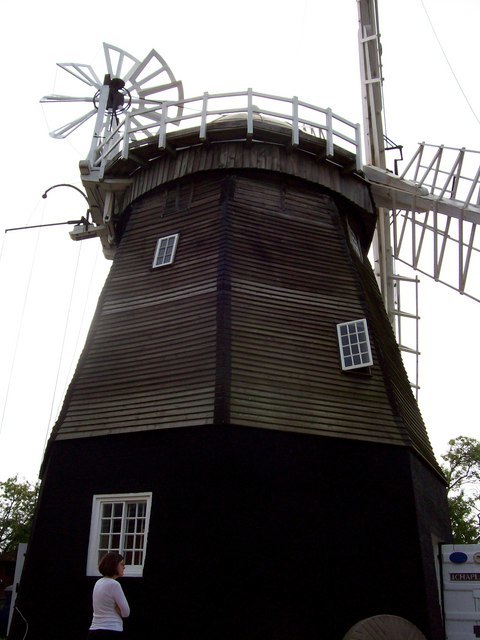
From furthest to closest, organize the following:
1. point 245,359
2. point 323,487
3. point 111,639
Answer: point 245,359 → point 323,487 → point 111,639

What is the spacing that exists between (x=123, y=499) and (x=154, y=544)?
1026 mm

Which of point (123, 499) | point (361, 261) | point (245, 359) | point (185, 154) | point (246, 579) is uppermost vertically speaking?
point (185, 154)

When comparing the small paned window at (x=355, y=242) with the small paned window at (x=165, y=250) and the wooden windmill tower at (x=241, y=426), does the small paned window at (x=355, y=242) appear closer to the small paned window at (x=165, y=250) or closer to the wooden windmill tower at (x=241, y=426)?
the wooden windmill tower at (x=241, y=426)

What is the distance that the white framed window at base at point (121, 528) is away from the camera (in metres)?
10.2

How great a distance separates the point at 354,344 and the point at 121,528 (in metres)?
5.25

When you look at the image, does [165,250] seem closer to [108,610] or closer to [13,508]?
[108,610]

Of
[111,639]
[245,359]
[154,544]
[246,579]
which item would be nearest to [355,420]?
[245,359]

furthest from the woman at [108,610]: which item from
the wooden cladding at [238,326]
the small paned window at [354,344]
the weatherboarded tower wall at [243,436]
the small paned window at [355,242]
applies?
the small paned window at [355,242]

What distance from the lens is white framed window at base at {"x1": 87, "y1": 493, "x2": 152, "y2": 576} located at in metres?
10.2

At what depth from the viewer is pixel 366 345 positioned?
11.9 metres

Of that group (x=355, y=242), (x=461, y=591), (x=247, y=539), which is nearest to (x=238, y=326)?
(x=247, y=539)

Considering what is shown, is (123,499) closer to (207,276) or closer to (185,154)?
(207,276)

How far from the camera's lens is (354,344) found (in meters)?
12.0

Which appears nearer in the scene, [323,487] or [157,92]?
[323,487]
